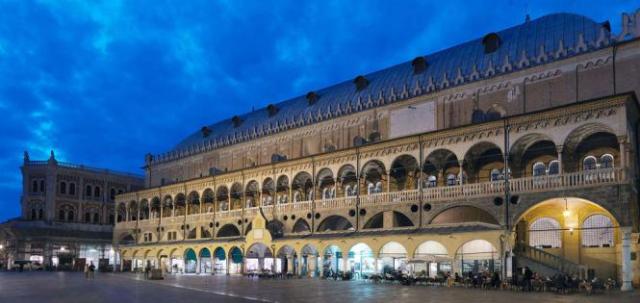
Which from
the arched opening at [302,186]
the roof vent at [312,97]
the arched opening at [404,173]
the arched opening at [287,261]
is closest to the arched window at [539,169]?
the arched opening at [404,173]

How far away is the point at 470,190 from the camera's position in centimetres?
3794

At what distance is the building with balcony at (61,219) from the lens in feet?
250

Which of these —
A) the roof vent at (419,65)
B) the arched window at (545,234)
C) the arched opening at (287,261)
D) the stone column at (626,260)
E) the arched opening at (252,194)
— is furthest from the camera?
the arched opening at (252,194)

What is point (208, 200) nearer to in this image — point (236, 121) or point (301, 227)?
point (236, 121)

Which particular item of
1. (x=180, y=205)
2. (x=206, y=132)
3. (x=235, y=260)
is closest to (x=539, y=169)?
(x=235, y=260)

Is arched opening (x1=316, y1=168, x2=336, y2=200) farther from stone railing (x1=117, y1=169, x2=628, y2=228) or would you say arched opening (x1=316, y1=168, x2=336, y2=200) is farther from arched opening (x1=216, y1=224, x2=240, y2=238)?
arched opening (x1=216, y1=224, x2=240, y2=238)

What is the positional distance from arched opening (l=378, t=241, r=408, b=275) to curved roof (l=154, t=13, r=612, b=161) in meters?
13.6

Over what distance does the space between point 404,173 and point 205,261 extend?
23.2 m

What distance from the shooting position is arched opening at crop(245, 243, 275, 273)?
169ft

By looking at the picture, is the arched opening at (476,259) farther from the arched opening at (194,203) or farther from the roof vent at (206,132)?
the roof vent at (206,132)

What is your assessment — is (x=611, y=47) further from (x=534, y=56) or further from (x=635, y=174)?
(x=635, y=174)

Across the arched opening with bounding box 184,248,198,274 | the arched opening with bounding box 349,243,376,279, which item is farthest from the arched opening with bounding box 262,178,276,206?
the arched opening with bounding box 349,243,376,279

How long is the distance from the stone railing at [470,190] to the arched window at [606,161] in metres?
3.58

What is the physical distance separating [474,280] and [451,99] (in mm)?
16813
